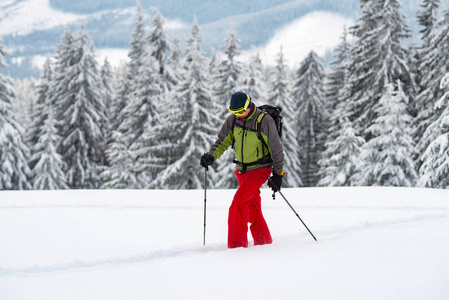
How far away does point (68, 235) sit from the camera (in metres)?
5.93

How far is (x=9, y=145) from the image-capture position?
71.1ft

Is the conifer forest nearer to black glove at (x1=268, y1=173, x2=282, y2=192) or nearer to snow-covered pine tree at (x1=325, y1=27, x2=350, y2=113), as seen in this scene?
snow-covered pine tree at (x1=325, y1=27, x2=350, y2=113)

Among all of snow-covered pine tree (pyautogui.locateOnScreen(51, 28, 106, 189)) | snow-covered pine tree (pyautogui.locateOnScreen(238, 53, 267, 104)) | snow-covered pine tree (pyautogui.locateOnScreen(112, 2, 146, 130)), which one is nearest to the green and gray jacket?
snow-covered pine tree (pyautogui.locateOnScreen(238, 53, 267, 104))

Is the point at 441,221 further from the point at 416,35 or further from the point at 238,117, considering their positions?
the point at 416,35

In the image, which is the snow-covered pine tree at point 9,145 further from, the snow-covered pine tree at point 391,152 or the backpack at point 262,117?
the backpack at point 262,117

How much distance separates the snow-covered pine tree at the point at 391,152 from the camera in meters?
16.6

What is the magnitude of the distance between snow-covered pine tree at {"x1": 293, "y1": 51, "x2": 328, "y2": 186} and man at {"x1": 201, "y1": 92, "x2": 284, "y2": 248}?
28582 millimetres

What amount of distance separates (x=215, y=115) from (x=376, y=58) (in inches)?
398

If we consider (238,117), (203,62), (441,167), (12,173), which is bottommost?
Result: (12,173)

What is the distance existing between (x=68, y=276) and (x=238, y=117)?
2853mm

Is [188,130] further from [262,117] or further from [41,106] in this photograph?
[41,106]

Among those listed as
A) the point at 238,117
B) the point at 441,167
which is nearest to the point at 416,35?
the point at 441,167

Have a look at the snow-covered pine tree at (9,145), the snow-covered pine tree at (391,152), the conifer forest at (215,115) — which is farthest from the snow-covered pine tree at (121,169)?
the snow-covered pine tree at (391,152)

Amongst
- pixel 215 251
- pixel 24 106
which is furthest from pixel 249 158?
pixel 24 106
